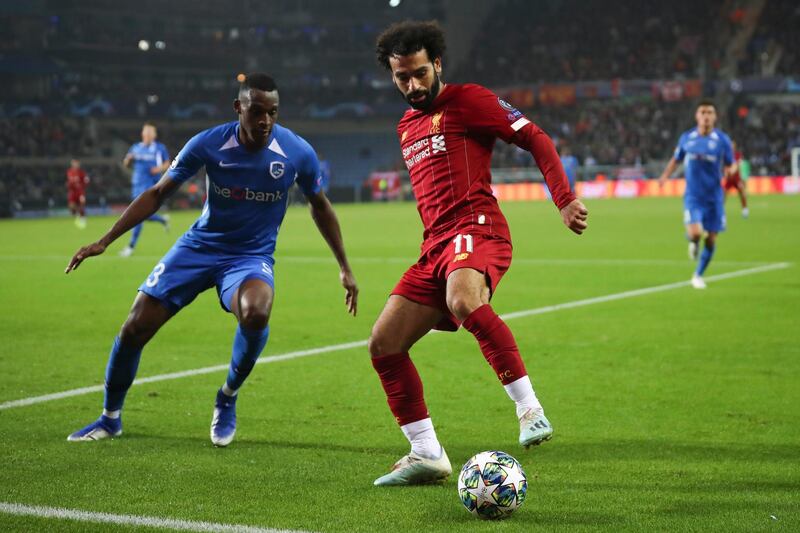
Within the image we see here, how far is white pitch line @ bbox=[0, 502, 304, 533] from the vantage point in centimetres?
445

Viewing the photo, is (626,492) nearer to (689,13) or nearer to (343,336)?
(343,336)

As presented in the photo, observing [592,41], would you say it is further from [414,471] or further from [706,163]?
[414,471]

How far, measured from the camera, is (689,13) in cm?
6131

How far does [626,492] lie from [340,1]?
70641 mm

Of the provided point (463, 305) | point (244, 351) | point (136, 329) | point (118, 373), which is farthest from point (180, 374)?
point (463, 305)

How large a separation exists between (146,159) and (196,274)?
53.4 ft

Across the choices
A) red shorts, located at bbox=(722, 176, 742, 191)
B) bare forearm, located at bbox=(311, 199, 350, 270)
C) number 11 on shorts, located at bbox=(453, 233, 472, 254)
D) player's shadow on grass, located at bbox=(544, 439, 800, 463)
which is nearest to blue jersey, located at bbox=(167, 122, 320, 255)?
bare forearm, located at bbox=(311, 199, 350, 270)

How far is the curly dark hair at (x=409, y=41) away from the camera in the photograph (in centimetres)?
535

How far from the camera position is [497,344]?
4973 millimetres

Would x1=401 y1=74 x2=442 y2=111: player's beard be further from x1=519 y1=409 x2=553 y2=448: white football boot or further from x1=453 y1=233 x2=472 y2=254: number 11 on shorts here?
x1=519 y1=409 x2=553 y2=448: white football boot

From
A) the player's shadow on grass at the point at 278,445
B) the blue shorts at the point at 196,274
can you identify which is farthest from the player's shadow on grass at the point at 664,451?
the blue shorts at the point at 196,274

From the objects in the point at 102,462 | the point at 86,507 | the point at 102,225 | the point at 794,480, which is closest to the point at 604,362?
the point at 794,480

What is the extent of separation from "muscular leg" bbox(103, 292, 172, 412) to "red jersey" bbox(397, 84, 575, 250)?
1741 millimetres

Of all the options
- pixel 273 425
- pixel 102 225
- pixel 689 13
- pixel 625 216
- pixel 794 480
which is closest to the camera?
pixel 794 480
